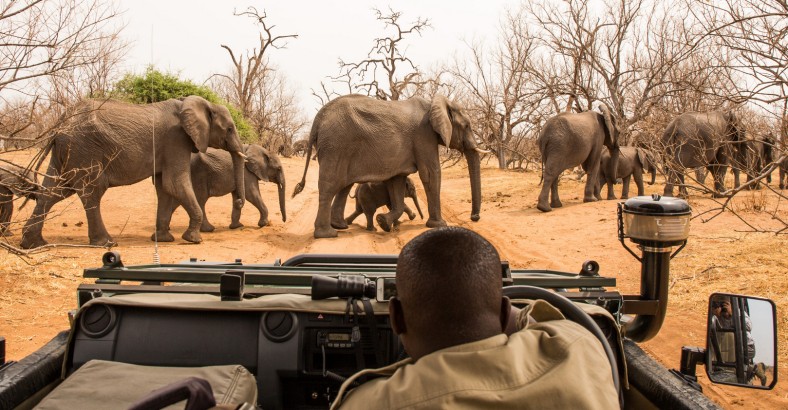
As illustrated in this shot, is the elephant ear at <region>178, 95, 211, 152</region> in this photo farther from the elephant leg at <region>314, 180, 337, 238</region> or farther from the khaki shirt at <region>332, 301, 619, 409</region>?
the khaki shirt at <region>332, 301, 619, 409</region>

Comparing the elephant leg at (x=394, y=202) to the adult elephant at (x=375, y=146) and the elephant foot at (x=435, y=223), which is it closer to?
the adult elephant at (x=375, y=146)

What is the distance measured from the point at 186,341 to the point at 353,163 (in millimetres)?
11294

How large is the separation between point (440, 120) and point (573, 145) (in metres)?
4.63

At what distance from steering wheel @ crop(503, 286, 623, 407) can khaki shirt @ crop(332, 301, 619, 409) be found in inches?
16.2

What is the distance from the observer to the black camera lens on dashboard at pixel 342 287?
2.46 m

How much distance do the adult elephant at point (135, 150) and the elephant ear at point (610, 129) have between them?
9.50 meters

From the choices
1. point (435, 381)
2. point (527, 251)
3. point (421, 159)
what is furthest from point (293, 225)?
point (435, 381)

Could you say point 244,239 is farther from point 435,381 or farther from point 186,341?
point 435,381

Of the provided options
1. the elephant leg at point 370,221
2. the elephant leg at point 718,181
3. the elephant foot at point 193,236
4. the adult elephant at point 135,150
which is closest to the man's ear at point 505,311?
the elephant leg at point 718,181

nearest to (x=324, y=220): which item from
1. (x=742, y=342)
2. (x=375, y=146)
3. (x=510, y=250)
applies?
(x=375, y=146)

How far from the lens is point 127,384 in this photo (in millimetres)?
2240

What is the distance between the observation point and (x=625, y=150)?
19.2 meters

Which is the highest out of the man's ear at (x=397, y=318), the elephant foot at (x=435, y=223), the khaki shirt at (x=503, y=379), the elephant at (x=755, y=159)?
the elephant at (x=755, y=159)

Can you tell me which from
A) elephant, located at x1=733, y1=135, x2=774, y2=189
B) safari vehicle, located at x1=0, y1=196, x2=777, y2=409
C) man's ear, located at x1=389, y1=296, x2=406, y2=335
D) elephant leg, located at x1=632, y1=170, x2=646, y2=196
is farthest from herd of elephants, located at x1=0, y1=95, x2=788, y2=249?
man's ear, located at x1=389, y1=296, x2=406, y2=335
